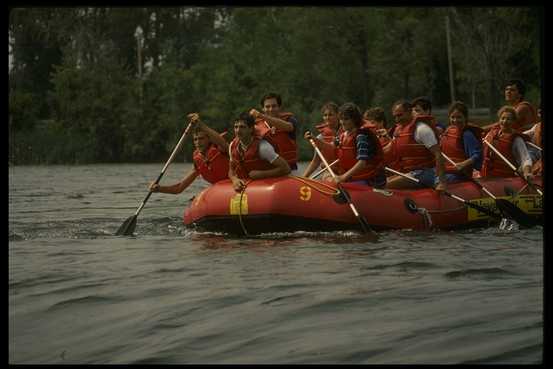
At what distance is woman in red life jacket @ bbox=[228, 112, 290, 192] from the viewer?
8219 mm

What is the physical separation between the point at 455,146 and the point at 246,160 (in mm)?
2456

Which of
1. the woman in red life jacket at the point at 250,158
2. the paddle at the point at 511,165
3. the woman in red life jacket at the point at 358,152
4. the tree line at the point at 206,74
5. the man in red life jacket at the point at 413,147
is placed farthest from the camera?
the tree line at the point at 206,74

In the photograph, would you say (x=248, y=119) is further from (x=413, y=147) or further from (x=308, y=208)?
(x=413, y=147)

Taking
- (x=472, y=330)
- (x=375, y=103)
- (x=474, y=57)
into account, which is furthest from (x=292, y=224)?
(x=375, y=103)

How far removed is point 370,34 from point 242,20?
8127mm

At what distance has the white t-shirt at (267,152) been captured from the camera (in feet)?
27.0

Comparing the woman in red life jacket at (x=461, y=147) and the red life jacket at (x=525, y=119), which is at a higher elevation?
the red life jacket at (x=525, y=119)

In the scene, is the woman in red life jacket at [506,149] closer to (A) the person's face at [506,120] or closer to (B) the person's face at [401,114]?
(A) the person's face at [506,120]

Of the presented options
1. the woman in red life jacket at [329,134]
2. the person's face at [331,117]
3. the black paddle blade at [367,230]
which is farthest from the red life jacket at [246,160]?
the person's face at [331,117]

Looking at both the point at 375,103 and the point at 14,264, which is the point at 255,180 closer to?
the point at 14,264

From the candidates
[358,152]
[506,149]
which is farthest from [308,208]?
[506,149]

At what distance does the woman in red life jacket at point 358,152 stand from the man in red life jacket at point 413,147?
1.86 ft

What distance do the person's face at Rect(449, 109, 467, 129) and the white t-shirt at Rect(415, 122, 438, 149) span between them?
1.90 feet

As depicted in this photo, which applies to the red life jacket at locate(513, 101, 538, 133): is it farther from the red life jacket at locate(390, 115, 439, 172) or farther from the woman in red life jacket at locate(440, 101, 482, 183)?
the red life jacket at locate(390, 115, 439, 172)
